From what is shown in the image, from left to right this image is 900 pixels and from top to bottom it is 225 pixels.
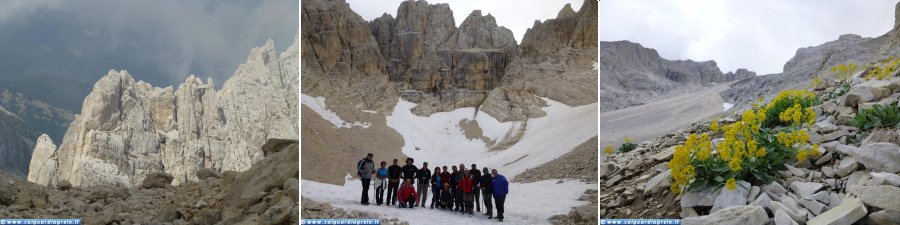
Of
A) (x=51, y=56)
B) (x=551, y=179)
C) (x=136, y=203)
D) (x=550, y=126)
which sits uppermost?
(x=51, y=56)

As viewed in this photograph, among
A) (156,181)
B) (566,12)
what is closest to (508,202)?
(566,12)

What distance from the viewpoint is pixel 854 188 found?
5188 millimetres

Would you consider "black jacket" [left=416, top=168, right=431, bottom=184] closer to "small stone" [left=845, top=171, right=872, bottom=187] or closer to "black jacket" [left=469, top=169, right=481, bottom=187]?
"black jacket" [left=469, top=169, right=481, bottom=187]

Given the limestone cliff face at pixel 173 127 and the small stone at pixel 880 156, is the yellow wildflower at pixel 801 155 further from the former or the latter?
the limestone cliff face at pixel 173 127

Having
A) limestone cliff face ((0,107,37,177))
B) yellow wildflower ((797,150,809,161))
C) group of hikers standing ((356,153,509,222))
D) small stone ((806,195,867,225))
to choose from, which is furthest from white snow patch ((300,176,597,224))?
limestone cliff face ((0,107,37,177))

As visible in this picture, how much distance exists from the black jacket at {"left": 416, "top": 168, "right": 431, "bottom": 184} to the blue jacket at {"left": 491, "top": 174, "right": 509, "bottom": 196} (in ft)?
2.07

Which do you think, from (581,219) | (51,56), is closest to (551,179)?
(581,219)

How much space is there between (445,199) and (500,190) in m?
0.52

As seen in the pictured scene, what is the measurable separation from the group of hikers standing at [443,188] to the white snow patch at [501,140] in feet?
1.07

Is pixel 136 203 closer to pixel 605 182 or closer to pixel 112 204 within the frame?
pixel 112 204

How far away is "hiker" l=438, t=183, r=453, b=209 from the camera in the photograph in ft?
19.1

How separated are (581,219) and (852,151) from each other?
9.13 ft

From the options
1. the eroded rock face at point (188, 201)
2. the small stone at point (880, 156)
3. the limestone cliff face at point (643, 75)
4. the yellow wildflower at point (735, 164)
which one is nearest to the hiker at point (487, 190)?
the eroded rock face at point (188, 201)

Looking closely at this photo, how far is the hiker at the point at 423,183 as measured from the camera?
5.93 metres
